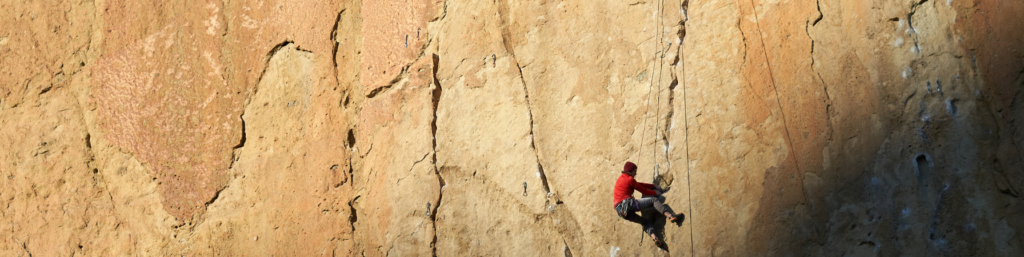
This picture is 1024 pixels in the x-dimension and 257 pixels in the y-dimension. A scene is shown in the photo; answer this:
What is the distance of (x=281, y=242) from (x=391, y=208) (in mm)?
827

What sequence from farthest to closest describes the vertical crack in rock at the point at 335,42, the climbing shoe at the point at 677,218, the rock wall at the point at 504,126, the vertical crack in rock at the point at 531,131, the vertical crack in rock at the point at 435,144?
the vertical crack in rock at the point at 335,42 → the vertical crack in rock at the point at 435,144 → the vertical crack in rock at the point at 531,131 → the climbing shoe at the point at 677,218 → the rock wall at the point at 504,126

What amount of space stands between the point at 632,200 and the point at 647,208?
12cm

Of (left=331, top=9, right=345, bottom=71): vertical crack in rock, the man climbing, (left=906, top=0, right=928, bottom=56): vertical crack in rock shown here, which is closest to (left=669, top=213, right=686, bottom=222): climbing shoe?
the man climbing

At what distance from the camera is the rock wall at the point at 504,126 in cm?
383

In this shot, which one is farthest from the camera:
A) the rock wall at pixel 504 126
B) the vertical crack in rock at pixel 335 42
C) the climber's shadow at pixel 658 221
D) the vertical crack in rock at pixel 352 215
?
the vertical crack in rock at pixel 335 42

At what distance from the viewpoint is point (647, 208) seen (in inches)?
170

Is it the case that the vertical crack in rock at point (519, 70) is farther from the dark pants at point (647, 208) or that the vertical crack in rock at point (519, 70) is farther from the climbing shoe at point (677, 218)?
the climbing shoe at point (677, 218)

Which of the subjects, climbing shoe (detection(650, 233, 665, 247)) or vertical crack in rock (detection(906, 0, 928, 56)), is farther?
climbing shoe (detection(650, 233, 665, 247))

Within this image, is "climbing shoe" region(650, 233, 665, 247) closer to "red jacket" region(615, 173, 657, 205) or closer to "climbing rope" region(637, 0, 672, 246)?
"climbing rope" region(637, 0, 672, 246)

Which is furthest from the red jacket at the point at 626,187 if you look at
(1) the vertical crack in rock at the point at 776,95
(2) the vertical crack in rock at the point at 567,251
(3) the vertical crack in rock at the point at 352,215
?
(3) the vertical crack in rock at the point at 352,215

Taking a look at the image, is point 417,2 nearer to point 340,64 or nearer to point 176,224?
point 340,64

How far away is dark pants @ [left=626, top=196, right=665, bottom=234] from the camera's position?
14.0 feet

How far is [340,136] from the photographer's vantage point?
17.3 ft

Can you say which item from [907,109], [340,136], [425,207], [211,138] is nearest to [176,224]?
[211,138]
